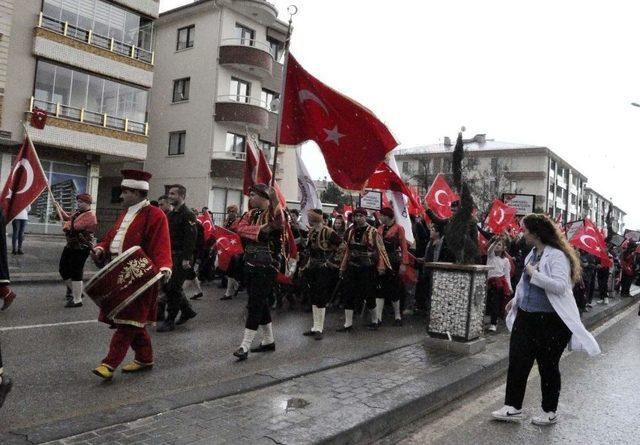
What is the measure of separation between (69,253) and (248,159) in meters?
3.21

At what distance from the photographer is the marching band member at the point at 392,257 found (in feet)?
30.7

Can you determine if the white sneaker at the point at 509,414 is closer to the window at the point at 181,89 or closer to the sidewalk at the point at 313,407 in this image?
the sidewalk at the point at 313,407

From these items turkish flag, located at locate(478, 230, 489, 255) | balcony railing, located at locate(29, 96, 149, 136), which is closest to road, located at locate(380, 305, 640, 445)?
turkish flag, located at locate(478, 230, 489, 255)

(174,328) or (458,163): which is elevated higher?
(458,163)

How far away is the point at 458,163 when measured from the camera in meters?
7.47

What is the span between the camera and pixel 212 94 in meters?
29.5

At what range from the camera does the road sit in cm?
462

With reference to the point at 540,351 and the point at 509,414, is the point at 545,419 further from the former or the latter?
the point at 540,351

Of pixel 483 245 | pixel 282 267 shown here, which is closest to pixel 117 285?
pixel 282 267

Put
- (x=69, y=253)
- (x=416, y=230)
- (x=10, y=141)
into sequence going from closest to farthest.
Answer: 1. (x=69, y=253)
2. (x=416, y=230)
3. (x=10, y=141)

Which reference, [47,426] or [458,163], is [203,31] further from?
[47,426]

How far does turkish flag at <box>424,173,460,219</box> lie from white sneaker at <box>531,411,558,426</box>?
23.2ft

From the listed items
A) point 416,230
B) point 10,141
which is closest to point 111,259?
point 416,230

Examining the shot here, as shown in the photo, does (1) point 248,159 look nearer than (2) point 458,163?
No
